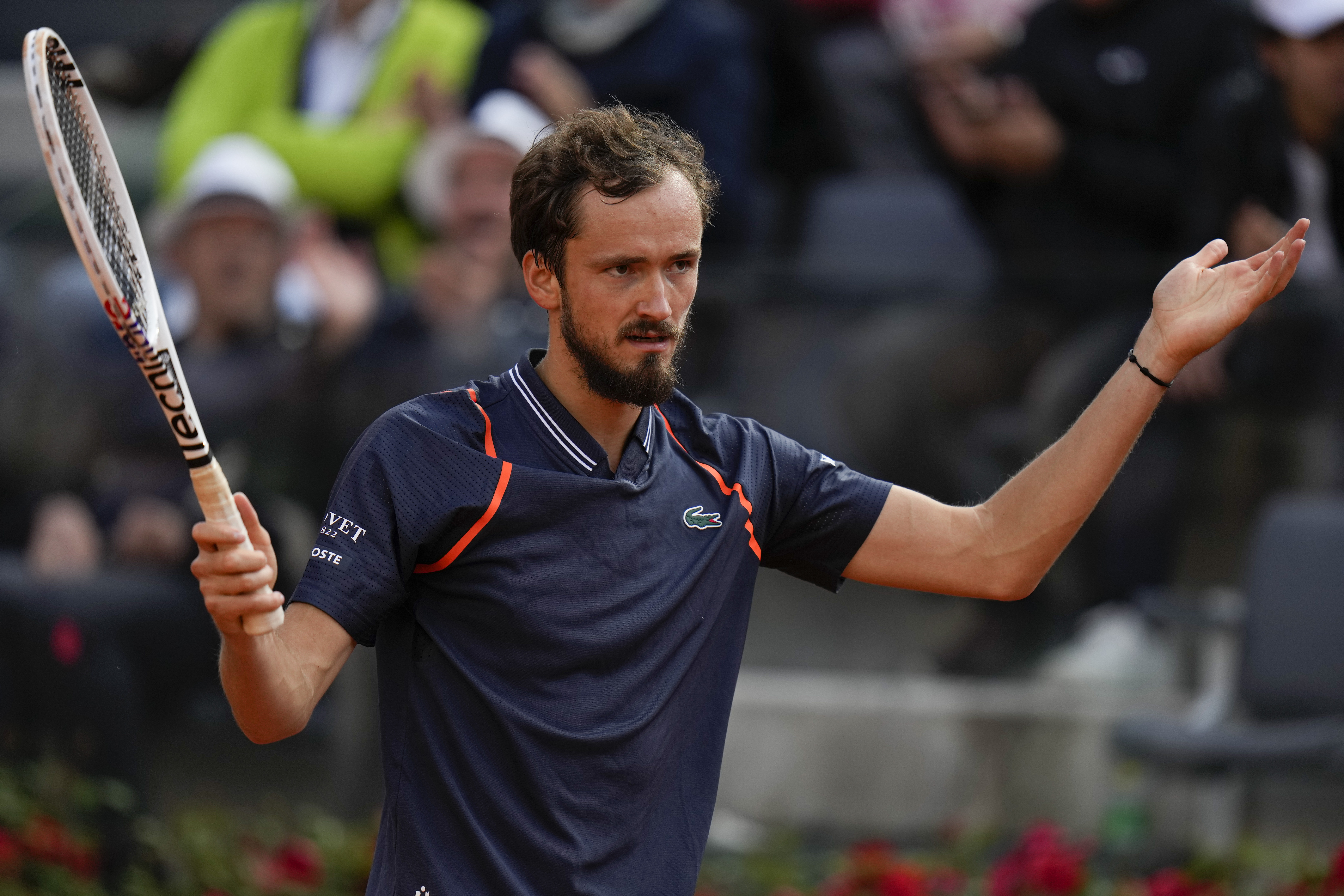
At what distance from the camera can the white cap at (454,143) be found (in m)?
6.27

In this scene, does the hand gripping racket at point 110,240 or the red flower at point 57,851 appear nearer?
the hand gripping racket at point 110,240

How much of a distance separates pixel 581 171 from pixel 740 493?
58 cm

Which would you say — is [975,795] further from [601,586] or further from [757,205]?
[601,586]

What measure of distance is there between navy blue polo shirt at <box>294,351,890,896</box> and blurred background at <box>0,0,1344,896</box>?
2.98 metres

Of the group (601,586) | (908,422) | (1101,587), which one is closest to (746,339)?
(908,422)

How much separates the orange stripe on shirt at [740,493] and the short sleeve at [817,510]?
6 cm

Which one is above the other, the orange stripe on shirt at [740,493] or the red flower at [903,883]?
the orange stripe on shirt at [740,493]

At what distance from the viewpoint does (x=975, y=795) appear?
5781mm

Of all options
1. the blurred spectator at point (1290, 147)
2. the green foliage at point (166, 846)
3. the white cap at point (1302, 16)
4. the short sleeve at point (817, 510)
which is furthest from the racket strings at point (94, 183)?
the white cap at point (1302, 16)

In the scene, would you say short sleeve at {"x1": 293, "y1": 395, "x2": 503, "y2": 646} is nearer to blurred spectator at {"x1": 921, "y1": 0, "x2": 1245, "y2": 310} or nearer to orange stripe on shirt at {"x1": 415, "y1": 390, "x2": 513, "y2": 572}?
orange stripe on shirt at {"x1": 415, "y1": 390, "x2": 513, "y2": 572}

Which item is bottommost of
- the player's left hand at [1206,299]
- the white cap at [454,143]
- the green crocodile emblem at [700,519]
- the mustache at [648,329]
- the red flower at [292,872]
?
the red flower at [292,872]

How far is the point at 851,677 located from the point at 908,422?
3.10 ft

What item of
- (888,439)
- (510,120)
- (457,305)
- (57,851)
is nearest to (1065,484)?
(888,439)

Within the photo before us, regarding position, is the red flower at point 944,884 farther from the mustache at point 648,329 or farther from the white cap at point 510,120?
the mustache at point 648,329
